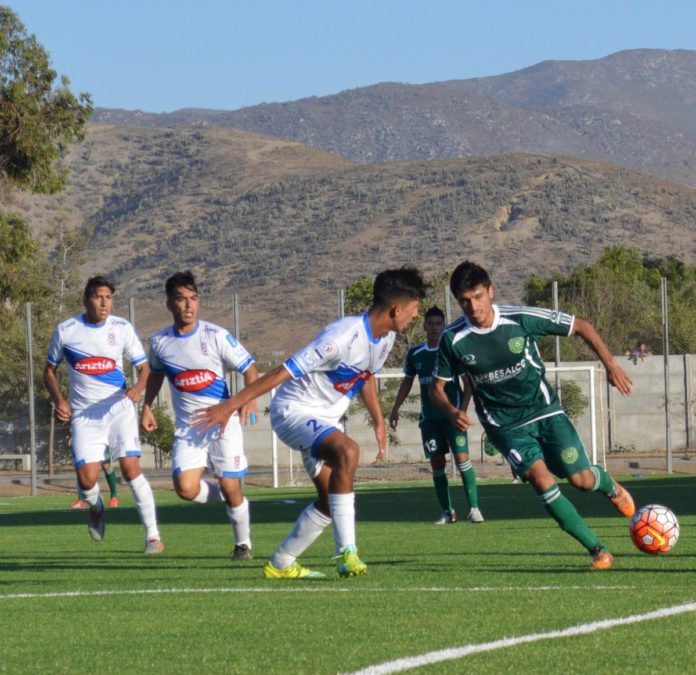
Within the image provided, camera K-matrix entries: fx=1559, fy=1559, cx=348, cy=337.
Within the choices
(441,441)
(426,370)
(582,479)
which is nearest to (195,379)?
(582,479)

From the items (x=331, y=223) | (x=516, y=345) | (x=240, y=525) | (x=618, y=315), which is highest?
(x=331, y=223)

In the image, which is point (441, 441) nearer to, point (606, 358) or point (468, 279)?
point (606, 358)

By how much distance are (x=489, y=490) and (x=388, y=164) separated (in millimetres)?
103567

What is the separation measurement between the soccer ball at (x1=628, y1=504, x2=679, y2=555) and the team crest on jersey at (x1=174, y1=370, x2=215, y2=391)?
355cm

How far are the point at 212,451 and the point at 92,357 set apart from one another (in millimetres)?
2031

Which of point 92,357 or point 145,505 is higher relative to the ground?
point 92,357

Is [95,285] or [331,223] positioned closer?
[95,285]

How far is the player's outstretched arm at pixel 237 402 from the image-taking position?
8516 millimetres

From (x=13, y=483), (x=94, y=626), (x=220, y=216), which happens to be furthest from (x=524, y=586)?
(x=220, y=216)

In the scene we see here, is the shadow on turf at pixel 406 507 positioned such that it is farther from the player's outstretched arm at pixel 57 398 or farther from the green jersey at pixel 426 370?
the player's outstretched arm at pixel 57 398

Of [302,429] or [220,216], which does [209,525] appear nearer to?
[302,429]

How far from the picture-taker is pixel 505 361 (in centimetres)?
958

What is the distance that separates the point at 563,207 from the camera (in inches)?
4213

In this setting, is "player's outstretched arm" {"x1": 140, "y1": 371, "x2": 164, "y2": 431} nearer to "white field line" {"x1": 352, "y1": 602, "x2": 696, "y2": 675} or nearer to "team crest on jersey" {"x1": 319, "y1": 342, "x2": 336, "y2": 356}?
"team crest on jersey" {"x1": 319, "y1": 342, "x2": 336, "y2": 356}
